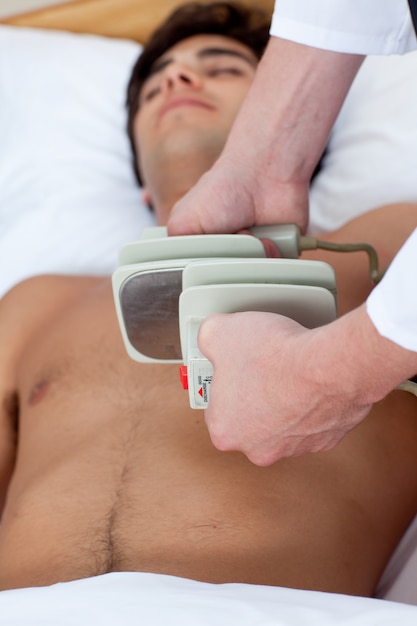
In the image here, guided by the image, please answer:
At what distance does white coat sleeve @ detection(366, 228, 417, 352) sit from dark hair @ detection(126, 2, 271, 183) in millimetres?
1276

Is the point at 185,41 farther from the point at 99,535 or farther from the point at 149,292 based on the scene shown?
the point at 99,535

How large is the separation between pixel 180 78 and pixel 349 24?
2.47 feet

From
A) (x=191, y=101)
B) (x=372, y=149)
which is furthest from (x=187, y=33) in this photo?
(x=372, y=149)

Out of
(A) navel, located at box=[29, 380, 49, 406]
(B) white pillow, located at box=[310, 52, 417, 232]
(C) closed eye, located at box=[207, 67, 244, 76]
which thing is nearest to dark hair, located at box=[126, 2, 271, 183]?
(C) closed eye, located at box=[207, 67, 244, 76]

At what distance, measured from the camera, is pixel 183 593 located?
870mm

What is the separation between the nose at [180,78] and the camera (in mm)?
1741

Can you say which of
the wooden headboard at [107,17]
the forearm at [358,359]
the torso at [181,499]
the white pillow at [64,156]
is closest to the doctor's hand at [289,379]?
the forearm at [358,359]

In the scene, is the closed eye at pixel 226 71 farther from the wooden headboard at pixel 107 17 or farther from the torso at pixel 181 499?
the torso at pixel 181 499

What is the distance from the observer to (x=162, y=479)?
1095 mm

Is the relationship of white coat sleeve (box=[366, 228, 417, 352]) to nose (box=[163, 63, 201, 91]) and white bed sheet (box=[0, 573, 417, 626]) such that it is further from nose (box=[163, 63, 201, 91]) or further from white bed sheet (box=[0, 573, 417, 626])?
nose (box=[163, 63, 201, 91])

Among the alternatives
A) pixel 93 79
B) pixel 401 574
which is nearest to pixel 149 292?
pixel 401 574

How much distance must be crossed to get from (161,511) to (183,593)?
0.62 ft

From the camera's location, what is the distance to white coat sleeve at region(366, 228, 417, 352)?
722mm

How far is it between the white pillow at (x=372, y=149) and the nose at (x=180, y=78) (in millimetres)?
348
